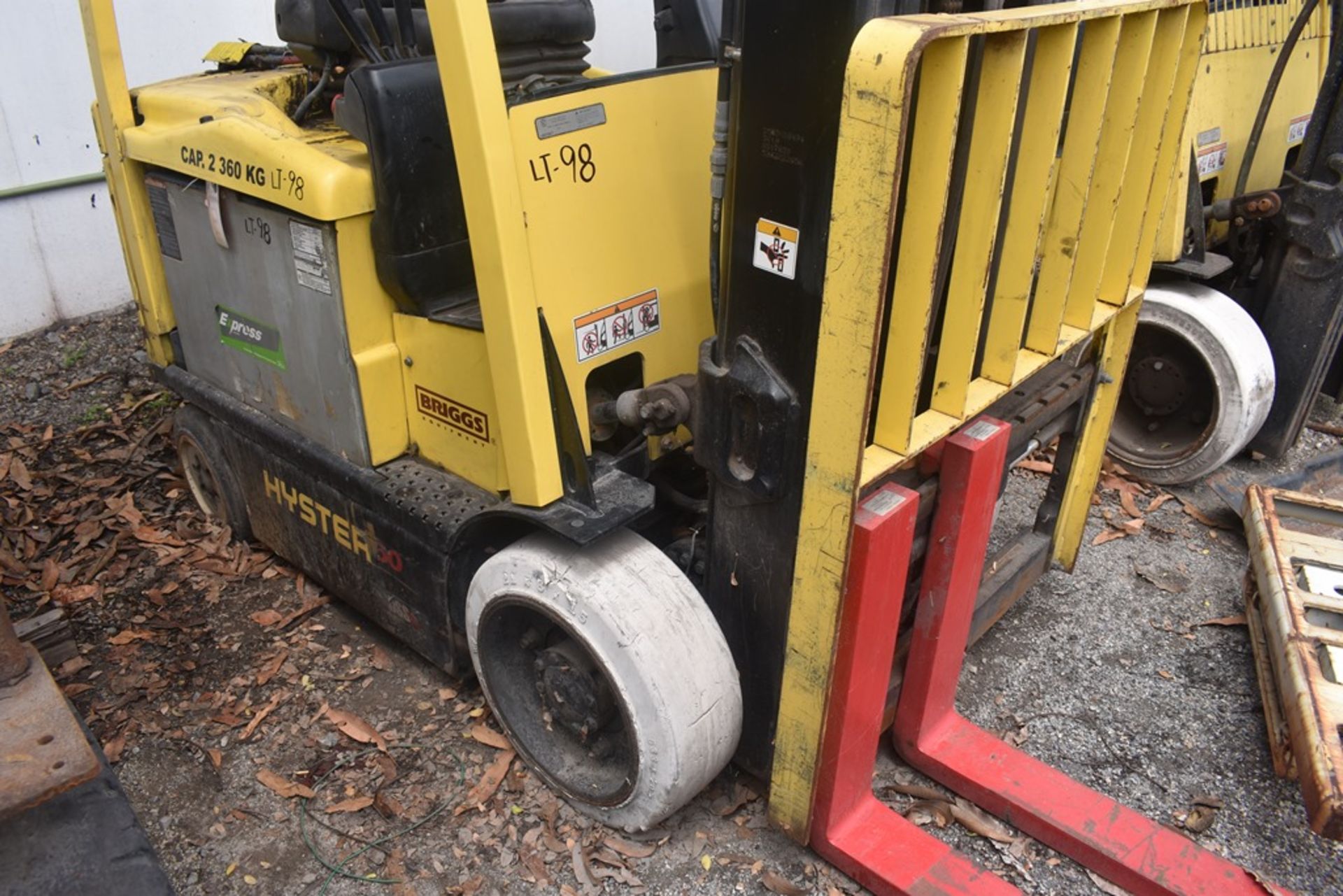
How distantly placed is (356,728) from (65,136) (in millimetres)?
4765

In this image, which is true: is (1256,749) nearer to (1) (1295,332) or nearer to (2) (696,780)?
(2) (696,780)

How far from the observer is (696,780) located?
8.68ft

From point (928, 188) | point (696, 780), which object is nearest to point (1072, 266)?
point (928, 188)

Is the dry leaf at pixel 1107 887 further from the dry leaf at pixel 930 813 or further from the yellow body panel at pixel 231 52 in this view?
the yellow body panel at pixel 231 52

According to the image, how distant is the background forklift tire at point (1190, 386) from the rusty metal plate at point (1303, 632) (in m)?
0.43

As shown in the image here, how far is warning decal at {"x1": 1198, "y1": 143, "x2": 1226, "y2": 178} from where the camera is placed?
15.2 ft

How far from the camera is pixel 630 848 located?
9.29 feet

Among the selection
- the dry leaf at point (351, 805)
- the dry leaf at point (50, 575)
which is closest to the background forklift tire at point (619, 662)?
the dry leaf at point (351, 805)

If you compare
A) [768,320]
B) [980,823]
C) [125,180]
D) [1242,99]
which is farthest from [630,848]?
[1242,99]

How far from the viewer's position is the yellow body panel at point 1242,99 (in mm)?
4473

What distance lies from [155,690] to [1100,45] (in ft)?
11.2

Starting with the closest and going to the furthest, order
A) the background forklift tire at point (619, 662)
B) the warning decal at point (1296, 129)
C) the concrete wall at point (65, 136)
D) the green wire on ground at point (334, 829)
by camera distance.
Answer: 1. the background forklift tire at point (619, 662)
2. the green wire on ground at point (334, 829)
3. the warning decal at point (1296, 129)
4. the concrete wall at point (65, 136)

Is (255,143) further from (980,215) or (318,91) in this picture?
(980,215)

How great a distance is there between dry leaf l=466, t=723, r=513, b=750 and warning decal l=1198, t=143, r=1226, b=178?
154 inches
